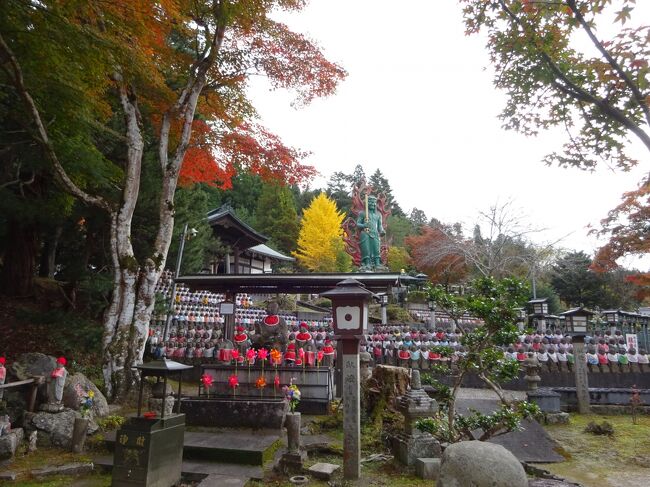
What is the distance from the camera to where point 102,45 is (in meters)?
7.51

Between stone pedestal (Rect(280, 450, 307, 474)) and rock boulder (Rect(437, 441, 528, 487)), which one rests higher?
rock boulder (Rect(437, 441, 528, 487))

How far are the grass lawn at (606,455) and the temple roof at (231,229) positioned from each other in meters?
19.9

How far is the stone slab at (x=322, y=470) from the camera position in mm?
6039

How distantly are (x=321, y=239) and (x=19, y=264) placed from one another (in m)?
25.5

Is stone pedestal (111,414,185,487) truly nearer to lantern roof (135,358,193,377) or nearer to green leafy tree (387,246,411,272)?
lantern roof (135,358,193,377)

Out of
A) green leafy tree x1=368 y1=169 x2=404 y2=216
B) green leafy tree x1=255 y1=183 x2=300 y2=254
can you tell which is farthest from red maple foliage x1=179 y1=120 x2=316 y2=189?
green leafy tree x1=368 y1=169 x2=404 y2=216

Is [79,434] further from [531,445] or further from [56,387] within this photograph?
[531,445]

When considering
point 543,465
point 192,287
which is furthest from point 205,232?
point 543,465

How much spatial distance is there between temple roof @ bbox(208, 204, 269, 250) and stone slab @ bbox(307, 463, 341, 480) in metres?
19.3

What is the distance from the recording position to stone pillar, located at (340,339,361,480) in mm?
6020

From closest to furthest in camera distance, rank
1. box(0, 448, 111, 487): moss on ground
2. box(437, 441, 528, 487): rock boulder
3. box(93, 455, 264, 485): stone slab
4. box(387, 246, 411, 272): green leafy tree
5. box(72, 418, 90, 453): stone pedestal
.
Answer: box(437, 441, 528, 487): rock boulder < box(0, 448, 111, 487): moss on ground < box(93, 455, 264, 485): stone slab < box(72, 418, 90, 453): stone pedestal < box(387, 246, 411, 272): green leafy tree

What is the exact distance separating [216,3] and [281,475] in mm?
11136

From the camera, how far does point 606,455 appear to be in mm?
7820

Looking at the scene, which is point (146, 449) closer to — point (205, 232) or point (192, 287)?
point (192, 287)
